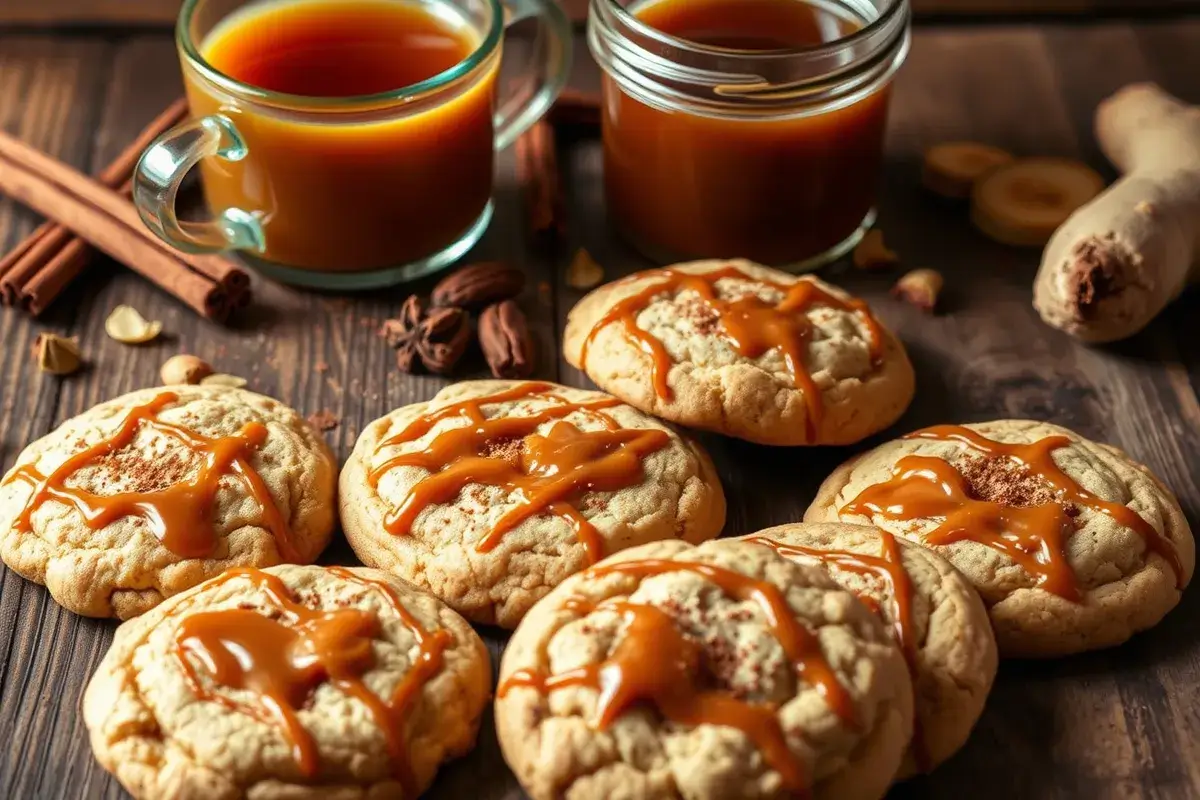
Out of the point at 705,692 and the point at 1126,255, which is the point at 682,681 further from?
the point at 1126,255

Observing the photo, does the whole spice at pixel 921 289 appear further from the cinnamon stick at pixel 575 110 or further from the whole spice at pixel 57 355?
the whole spice at pixel 57 355

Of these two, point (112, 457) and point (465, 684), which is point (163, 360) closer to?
point (112, 457)

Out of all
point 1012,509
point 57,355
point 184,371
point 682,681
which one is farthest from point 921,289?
point 57,355

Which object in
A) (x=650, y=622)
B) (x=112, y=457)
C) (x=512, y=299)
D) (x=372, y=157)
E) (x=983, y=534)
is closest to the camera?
(x=650, y=622)

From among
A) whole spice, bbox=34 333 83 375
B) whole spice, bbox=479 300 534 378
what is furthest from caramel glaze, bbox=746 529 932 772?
whole spice, bbox=34 333 83 375

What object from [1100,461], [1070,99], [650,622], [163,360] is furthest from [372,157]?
[1070,99]

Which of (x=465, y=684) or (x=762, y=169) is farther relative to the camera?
(x=762, y=169)

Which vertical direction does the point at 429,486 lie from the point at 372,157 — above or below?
below
